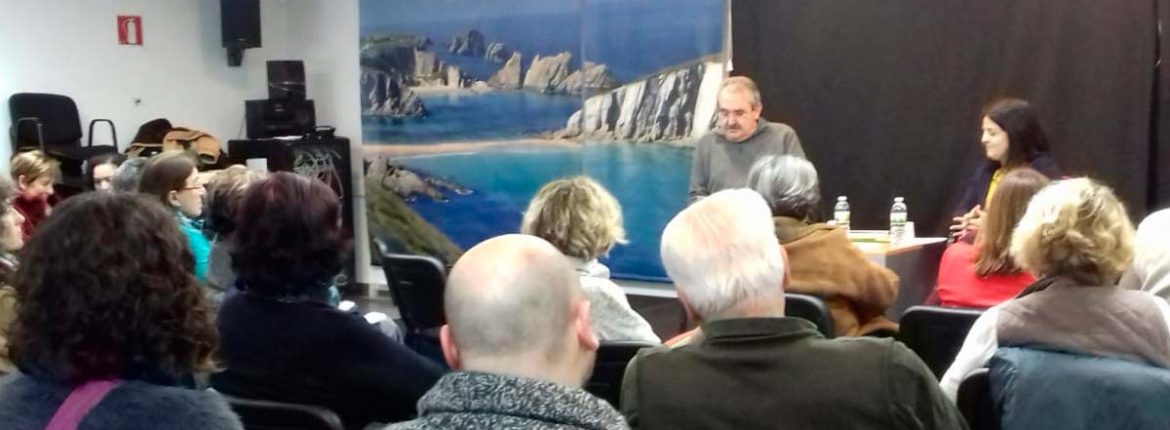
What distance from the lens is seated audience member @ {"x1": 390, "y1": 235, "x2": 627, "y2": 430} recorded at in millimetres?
1304

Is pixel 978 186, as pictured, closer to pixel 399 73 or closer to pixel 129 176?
pixel 129 176

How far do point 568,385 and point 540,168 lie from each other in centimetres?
622

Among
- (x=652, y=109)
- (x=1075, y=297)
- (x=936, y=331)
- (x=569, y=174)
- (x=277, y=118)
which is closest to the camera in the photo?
(x=1075, y=297)

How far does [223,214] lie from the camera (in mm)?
3289

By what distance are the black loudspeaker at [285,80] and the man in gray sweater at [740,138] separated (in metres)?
4.04

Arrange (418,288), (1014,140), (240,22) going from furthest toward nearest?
(240,22) < (1014,140) < (418,288)

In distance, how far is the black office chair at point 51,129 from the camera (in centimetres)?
744

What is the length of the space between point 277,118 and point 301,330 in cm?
623

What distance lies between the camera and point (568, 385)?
1.41 m

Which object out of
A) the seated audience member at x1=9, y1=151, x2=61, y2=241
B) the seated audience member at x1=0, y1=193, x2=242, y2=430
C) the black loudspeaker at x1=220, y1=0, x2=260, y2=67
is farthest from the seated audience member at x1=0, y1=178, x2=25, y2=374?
the black loudspeaker at x1=220, y1=0, x2=260, y2=67

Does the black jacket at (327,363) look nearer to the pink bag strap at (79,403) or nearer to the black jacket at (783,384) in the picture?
the black jacket at (783,384)

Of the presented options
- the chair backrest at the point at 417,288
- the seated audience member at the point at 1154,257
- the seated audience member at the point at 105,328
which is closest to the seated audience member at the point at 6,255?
the seated audience member at the point at 105,328

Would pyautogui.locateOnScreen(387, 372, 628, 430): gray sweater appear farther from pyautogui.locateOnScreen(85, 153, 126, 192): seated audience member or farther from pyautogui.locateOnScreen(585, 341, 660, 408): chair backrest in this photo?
pyautogui.locateOnScreen(85, 153, 126, 192): seated audience member

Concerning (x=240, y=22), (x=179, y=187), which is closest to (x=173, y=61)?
(x=240, y=22)
